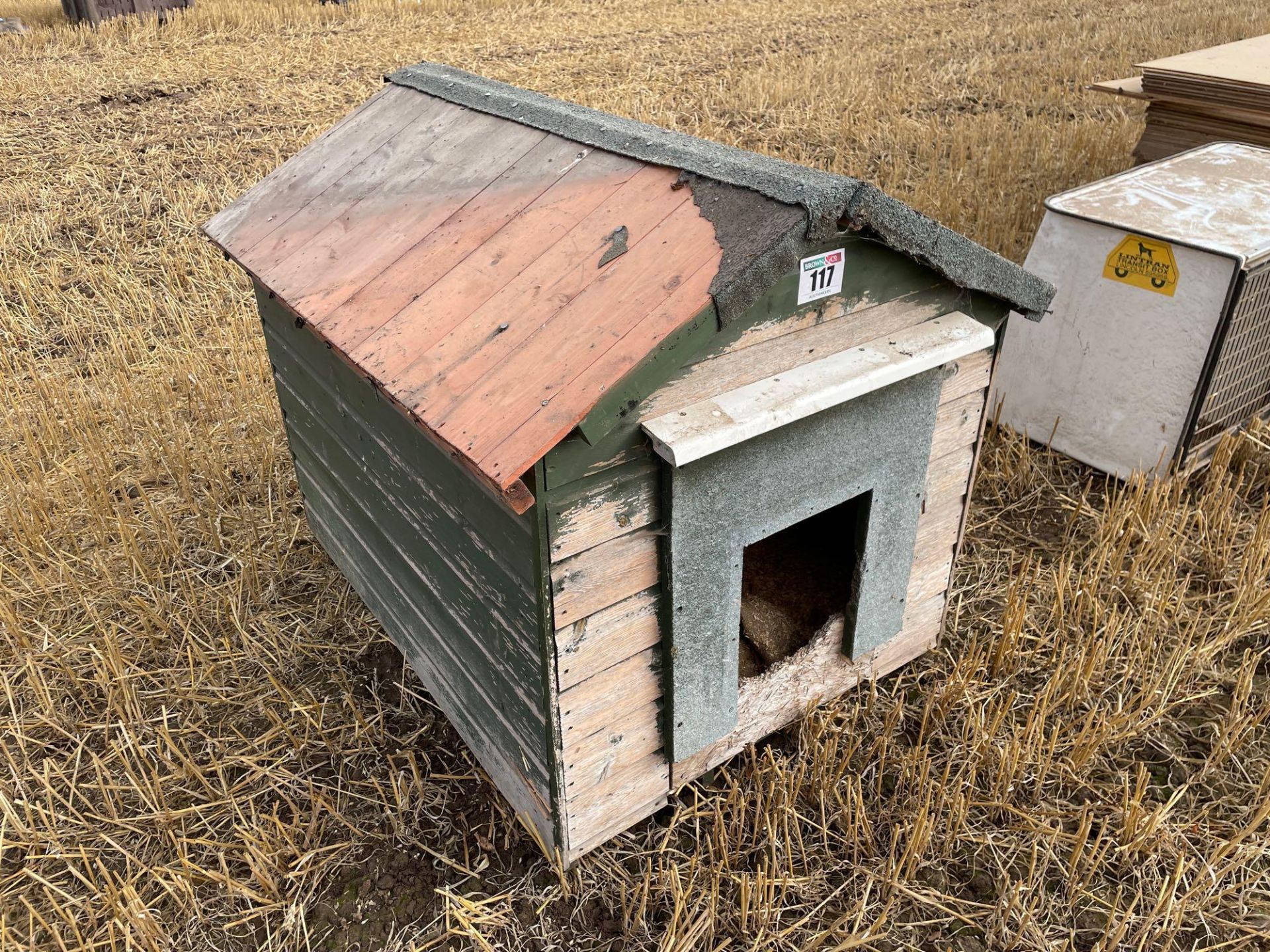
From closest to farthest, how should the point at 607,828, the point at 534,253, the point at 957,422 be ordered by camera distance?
the point at 534,253 < the point at 607,828 < the point at 957,422

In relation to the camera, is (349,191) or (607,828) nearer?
(607,828)

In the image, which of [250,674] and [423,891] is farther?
[250,674]


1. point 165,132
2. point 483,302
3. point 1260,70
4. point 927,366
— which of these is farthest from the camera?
point 165,132

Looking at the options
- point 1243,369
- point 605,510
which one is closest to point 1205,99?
point 1243,369

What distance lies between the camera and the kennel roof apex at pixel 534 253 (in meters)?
1.81

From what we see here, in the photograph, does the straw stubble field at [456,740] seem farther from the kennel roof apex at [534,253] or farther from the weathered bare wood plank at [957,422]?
the kennel roof apex at [534,253]

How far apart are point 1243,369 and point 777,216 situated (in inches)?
124

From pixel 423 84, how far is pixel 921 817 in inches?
109

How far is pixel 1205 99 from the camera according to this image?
6047 millimetres

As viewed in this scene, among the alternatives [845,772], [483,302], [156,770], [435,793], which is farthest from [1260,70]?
[156,770]

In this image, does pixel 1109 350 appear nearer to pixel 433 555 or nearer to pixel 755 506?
pixel 755 506

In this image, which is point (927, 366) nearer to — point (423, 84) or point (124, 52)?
point (423, 84)

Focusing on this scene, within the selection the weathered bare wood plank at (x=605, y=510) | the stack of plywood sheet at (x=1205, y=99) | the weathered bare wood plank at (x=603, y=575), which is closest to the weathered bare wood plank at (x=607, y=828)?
the weathered bare wood plank at (x=603, y=575)

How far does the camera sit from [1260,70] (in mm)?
6016
